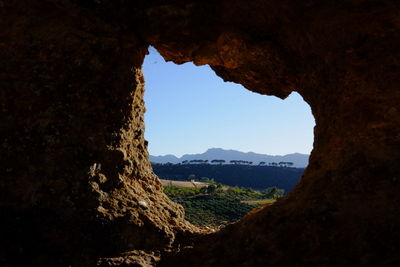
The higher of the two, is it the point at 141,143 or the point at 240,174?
the point at 141,143

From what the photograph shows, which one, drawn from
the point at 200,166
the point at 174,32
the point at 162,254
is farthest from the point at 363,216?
the point at 200,166

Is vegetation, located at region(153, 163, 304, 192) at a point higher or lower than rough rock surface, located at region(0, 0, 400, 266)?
lower

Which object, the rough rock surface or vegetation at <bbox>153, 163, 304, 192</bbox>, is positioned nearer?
the rough rock surface

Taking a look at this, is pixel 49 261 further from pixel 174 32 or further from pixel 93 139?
pixel 174 32

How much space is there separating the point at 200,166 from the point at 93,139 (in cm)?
13247

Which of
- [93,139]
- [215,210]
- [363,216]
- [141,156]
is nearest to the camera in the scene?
[363,216]

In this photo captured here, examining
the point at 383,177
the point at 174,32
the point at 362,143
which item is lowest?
the point at 383,177

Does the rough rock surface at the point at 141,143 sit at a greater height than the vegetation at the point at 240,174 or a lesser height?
greater

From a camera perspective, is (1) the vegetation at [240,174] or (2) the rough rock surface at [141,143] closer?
(2) the rough rock surface at [141,143]

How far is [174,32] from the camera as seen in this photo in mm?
6793

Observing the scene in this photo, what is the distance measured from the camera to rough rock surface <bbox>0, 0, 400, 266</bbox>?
4.72m

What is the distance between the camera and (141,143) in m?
6.84

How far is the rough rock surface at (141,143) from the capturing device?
15.5ft

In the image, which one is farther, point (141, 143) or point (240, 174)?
point (240, 174)
